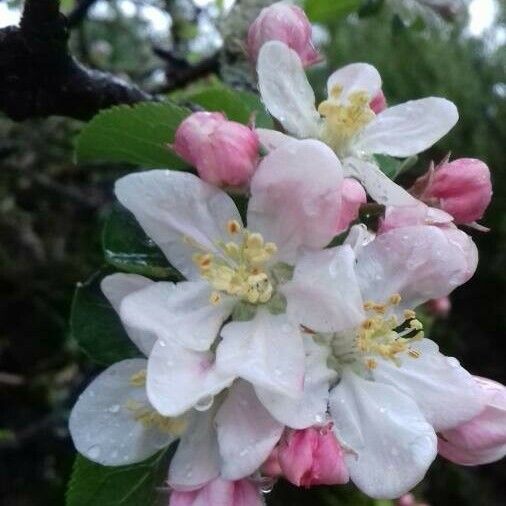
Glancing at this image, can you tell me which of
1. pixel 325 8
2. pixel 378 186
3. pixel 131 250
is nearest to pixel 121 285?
pixel 131 250

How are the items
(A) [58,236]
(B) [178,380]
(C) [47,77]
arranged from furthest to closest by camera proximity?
1. (A) [58,236]
2. (C) [47,77]
3. (B) [178,380]

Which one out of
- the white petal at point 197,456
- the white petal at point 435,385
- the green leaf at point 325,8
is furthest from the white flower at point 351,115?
the green leaf at point 325,8

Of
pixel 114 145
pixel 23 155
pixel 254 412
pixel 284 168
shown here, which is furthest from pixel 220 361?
pixel 23 155

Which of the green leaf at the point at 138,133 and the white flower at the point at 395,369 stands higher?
the green leaf at the point at 138,133

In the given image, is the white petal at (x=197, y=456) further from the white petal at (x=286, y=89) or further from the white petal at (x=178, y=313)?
the white petal at (x=286, y=89)

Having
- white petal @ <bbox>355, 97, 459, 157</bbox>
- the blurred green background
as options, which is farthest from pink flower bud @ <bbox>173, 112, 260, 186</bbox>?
the blurred green background

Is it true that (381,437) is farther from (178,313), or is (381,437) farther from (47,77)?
(47,77)
